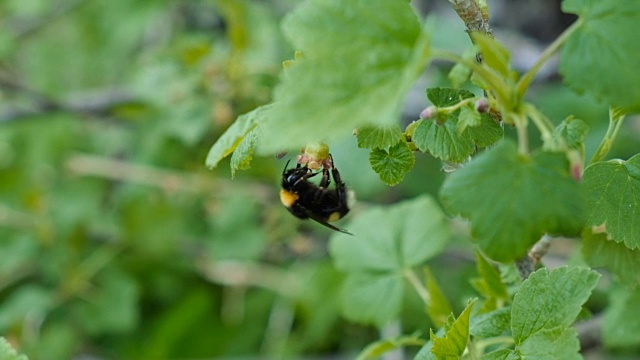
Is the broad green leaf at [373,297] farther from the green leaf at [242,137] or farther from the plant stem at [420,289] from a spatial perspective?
the green leaf at [242,137]

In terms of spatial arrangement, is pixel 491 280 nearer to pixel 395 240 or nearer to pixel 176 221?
pixel 395 240

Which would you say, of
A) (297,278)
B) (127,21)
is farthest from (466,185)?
(127,21)

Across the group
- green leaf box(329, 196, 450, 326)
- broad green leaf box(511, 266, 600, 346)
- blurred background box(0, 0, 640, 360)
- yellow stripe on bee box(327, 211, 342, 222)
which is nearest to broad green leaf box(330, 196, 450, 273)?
green leaf box(329, 196, 450, 326)

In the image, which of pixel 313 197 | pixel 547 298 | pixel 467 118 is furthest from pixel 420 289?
pixel 467 118

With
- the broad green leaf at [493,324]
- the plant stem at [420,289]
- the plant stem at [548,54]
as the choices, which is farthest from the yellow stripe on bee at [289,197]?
the plant stem at [548,54]

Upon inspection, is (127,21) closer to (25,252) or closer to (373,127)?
(25,252)
